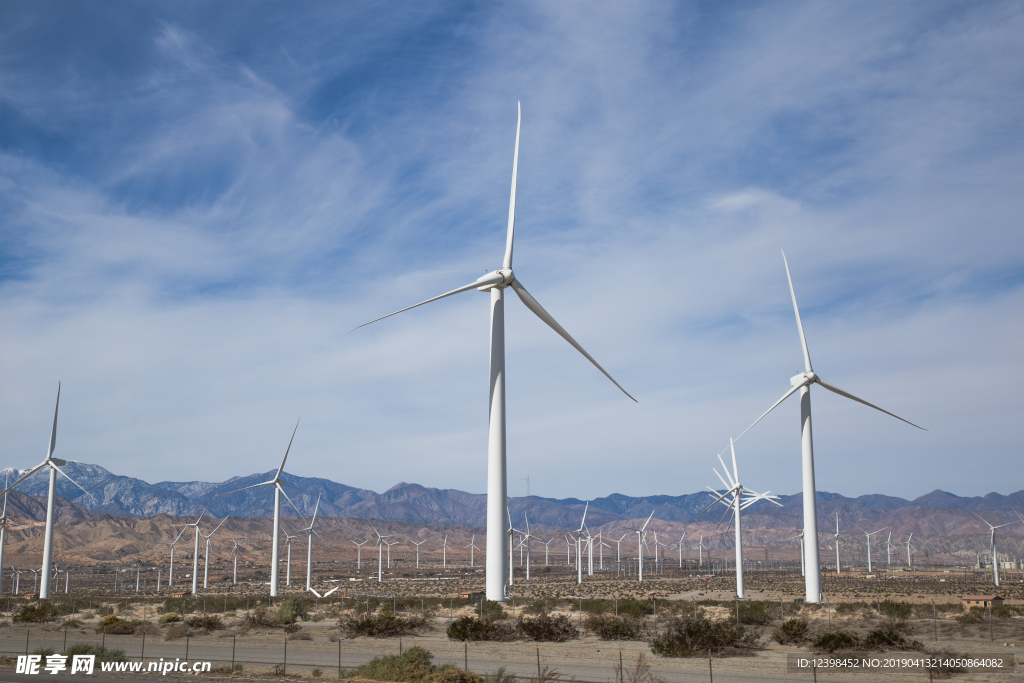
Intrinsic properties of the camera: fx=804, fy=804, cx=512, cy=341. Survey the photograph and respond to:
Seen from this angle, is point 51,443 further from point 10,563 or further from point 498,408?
point 10,563

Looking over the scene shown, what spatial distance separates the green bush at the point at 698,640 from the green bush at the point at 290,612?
23364 mm

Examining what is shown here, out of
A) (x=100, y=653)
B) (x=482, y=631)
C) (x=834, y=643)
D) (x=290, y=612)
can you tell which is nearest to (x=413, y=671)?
(x=482, y=631)

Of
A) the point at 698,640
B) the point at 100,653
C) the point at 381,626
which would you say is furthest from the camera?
the point at 381,626

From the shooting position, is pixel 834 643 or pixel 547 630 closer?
pixel 834 643

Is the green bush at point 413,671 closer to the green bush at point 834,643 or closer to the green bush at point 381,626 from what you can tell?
the green bush at point 381,626

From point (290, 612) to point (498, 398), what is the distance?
2096cm

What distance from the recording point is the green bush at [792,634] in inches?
1432

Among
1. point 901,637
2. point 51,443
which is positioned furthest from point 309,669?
point 51,443

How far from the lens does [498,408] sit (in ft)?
131

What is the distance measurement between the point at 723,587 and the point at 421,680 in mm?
79234

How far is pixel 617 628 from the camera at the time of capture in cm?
3984

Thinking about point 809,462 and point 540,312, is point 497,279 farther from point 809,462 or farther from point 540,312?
point 809,462

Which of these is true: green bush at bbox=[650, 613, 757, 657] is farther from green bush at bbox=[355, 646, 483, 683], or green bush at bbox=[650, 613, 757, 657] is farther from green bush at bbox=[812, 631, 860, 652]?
green bush at bbox=[355, 646, 483, 683]

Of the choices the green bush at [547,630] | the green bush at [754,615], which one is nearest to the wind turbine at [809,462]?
the green bush at [754,615]
